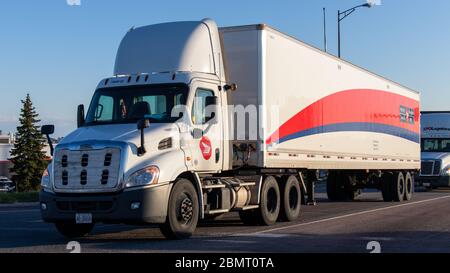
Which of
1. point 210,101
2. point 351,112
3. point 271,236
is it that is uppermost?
point 351,112

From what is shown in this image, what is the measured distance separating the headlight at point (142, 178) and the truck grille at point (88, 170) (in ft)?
0.77

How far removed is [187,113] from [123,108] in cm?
123

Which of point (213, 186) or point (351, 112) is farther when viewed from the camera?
point (351, 112)

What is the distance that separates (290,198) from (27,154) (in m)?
65.0

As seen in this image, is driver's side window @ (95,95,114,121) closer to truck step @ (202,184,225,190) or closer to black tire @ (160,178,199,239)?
black tire @ (160,178,199,239)

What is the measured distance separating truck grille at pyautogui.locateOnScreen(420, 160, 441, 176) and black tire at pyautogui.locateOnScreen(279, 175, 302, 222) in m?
19.2

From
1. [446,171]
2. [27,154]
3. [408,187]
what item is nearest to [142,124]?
[408,187]

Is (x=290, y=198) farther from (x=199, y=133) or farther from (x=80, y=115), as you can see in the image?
(x=80, y=115)

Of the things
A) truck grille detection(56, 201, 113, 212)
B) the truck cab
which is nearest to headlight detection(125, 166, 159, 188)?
the truck cab

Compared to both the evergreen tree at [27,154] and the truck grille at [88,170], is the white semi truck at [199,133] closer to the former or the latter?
the truck grille at [88,170]

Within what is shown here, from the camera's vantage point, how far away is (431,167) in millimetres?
33969

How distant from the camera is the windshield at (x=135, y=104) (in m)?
12.4
